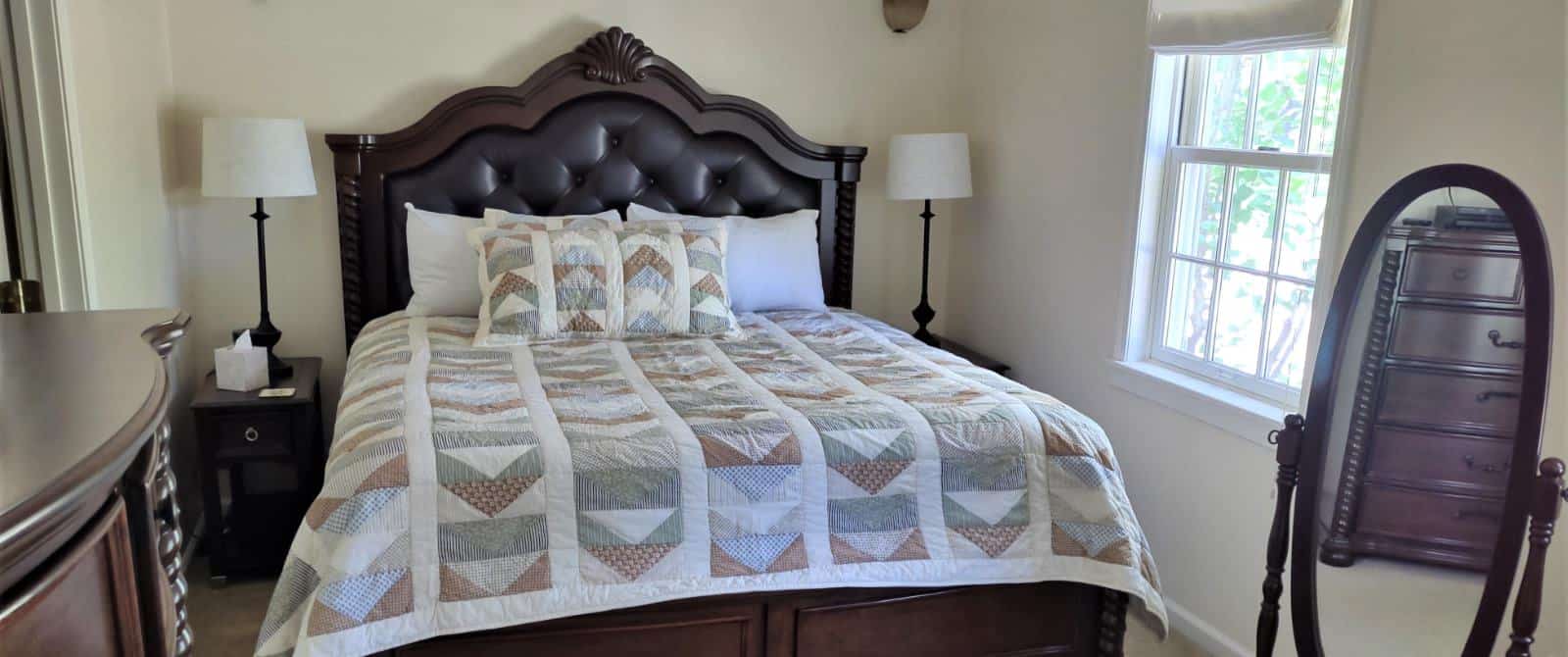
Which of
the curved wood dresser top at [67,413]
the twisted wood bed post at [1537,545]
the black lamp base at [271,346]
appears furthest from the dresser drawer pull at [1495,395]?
the black lamp base at [271,346]

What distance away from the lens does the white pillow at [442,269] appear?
342 cm

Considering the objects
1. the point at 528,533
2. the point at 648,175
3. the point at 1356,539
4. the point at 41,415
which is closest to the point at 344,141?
the point at 648,175

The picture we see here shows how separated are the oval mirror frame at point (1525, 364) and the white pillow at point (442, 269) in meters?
2.17

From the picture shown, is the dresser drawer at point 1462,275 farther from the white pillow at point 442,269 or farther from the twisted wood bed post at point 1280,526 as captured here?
the white pillow at point 442,269

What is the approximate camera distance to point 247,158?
10.3 feet

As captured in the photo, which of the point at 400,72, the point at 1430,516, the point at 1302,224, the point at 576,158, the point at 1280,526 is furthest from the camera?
the point at 576,158

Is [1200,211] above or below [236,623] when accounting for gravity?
above

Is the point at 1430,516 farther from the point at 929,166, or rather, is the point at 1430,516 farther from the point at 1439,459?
the point at 929,166

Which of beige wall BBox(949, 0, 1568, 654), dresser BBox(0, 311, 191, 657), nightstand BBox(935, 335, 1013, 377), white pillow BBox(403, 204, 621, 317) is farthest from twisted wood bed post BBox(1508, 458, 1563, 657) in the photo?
white pillow BBox(403, 204, 621, 317)

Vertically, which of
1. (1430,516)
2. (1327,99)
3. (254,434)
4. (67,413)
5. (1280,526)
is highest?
(1327,99)

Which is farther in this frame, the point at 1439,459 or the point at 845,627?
the point at 845,627

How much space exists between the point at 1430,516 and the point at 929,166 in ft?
7.25

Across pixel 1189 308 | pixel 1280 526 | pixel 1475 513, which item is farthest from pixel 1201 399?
pixel 1475 513

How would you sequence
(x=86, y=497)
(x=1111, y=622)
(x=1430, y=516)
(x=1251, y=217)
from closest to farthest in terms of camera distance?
(x=86, y=497) → (x=1430, y=516) → (x=1111, y=622) → (x=1251, y=217)
